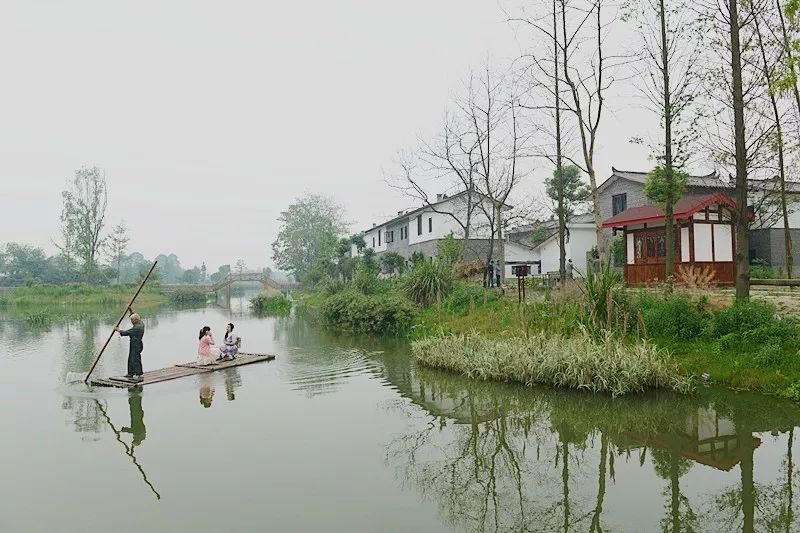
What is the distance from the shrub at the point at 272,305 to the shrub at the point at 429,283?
16676 mm

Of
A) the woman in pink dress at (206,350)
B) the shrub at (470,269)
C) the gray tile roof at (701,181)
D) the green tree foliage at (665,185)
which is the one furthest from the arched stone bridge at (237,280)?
the green tree foliage at (665,185)

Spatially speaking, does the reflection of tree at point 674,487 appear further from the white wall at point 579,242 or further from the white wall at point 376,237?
the white wall at point 376,237

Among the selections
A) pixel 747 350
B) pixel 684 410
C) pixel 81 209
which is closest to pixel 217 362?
pixel 684 410

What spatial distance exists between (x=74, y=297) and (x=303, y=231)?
26.2 m

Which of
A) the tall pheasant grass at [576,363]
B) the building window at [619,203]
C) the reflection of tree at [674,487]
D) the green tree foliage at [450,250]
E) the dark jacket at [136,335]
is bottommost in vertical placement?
the reflection of tree at [674,487]

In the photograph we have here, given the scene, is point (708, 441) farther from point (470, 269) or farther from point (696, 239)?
point (470, 269)

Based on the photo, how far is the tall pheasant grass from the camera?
11.3 meters

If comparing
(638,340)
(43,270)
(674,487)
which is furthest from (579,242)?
(43,270)

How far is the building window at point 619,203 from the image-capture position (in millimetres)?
31766

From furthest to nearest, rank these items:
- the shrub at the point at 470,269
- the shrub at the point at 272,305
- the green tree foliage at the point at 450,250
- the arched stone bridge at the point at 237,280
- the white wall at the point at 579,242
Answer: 1. the arched stone bridge at the point at 237,280
2. the shrub at the point at 272,305
3. the white wall at the point at 579,242
4. the shrub at the point at 470,269
5. the green tree foliage at the point at 450,250

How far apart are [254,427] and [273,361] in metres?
7.18

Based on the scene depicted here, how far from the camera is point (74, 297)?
5219cm

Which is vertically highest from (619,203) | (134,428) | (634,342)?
(619,203)

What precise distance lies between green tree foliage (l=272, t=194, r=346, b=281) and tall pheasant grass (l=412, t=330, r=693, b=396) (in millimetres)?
56040
